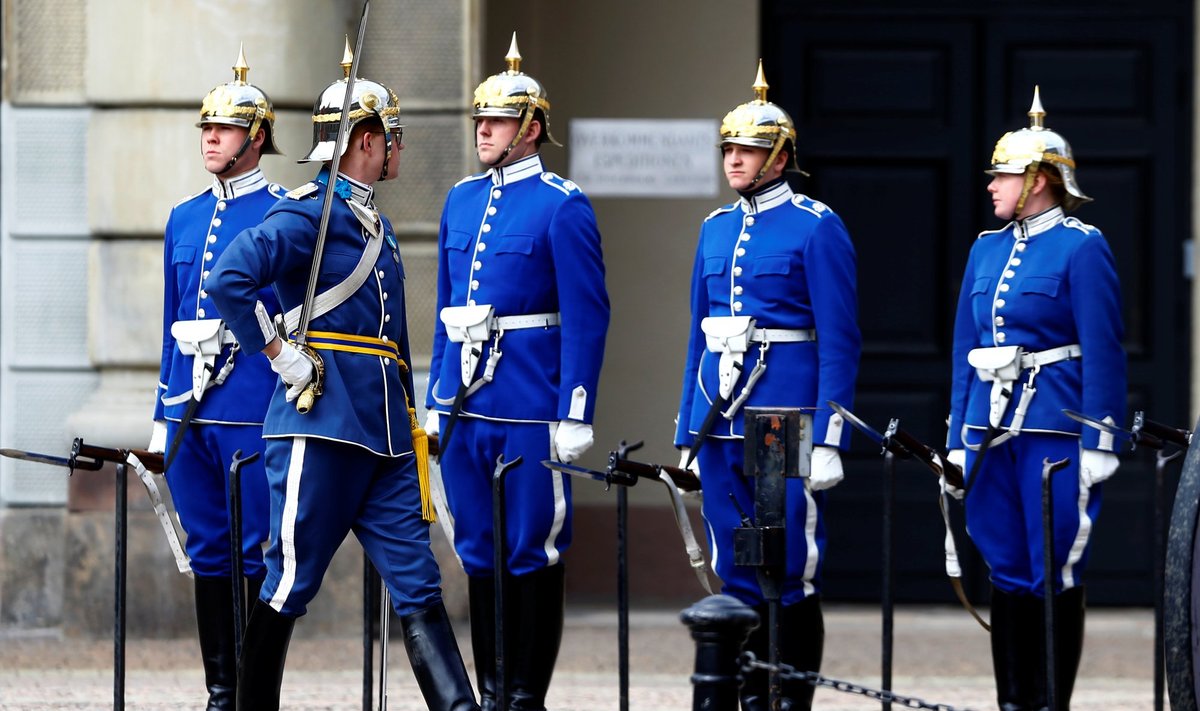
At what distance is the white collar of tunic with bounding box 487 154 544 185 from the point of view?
6.89 m

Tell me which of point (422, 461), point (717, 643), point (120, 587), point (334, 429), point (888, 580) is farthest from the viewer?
point (120, 587)

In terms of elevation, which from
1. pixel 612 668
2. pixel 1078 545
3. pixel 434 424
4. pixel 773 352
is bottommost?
pixel 612 668

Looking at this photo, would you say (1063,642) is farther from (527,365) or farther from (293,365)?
(293,365)

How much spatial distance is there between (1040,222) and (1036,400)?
561 millimetres

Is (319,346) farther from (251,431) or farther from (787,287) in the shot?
(787,287)

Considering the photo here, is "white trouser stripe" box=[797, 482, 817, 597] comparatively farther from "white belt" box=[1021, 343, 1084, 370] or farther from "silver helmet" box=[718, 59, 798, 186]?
"silver helmet" box=[718, 59, 798, 186]

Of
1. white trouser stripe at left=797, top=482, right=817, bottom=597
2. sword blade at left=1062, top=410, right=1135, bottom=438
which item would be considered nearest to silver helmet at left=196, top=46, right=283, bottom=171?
white trouser stripe at left=797, top=482, right=817, bottom=597

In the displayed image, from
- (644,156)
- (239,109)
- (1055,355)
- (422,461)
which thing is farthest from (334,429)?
(644,156)

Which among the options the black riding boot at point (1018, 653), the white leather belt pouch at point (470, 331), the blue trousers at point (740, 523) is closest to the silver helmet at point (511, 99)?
the white leather belt pouch at point (470, 331)

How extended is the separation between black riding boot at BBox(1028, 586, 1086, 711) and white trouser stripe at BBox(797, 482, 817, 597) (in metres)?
0.66

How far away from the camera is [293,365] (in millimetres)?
5773

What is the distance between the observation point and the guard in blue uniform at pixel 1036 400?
6.64m

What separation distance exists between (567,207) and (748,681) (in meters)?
1.50

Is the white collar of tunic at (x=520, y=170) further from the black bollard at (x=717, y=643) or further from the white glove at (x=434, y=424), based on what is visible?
the black bollard at (x=717, y=643)
